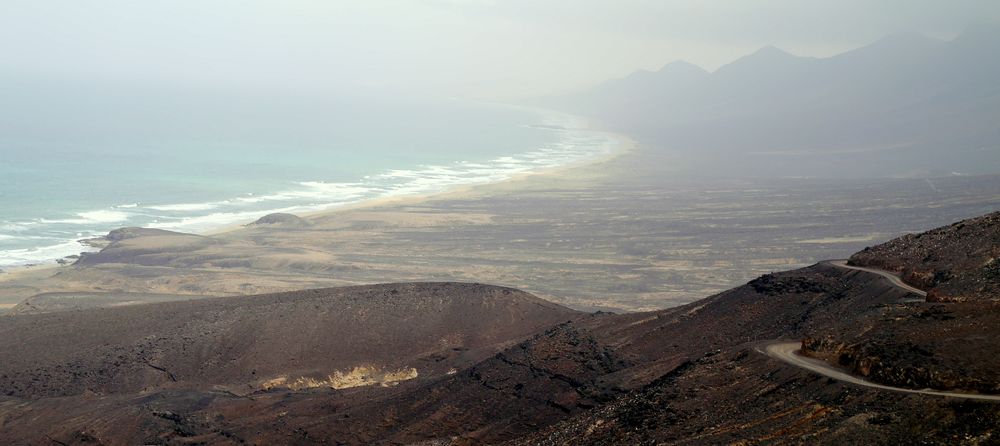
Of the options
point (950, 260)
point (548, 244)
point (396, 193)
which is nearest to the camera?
point (950, 260)

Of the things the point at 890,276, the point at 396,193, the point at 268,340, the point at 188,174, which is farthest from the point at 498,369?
the point at 188,174

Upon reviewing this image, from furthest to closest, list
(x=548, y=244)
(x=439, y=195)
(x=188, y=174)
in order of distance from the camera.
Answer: (x=188, y=174), (x=439, y=195), (x=548, y=244)

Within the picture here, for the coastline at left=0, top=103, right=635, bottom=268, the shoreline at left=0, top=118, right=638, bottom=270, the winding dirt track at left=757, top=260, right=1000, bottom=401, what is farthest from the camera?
the coastline at left=0, top=103, right=635, bottom=268

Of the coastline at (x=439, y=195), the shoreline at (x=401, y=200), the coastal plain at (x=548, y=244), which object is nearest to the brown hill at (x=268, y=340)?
the coastal plain at (x=548, y=244)

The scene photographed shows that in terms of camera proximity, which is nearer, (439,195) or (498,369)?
(498,369)

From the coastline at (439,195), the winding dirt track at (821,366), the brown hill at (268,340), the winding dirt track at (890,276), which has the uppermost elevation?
the coastline at (439,195)

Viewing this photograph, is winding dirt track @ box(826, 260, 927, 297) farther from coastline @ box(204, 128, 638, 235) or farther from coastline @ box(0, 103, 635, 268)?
coastline @ box(204, 128, 638, 235)

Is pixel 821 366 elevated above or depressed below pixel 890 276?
below

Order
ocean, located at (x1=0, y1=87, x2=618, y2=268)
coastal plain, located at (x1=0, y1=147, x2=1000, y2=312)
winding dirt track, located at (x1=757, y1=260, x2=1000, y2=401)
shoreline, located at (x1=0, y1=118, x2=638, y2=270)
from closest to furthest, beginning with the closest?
winding dirt track, located at (x1=757, y1=260, x2=1000, y2=401), coastal plain, located at (x1=0, y1=147, x2=1000, y2=312), shoreline, located at (x1=0, y1=118, x2=638, y2=270), ocean, located at (x1=0, y1=87, x2=618, y2=268)

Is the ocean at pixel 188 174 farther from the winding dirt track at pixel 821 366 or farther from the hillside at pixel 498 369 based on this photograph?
the winding dirt track at pixel 821 366

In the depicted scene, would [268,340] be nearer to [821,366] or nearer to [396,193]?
[821,366]

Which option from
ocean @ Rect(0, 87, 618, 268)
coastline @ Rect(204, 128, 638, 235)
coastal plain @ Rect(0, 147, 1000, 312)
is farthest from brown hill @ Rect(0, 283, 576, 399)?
coastline @ Rect(204, 128, 638, 235)

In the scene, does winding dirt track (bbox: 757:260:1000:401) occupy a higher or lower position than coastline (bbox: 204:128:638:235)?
lower
